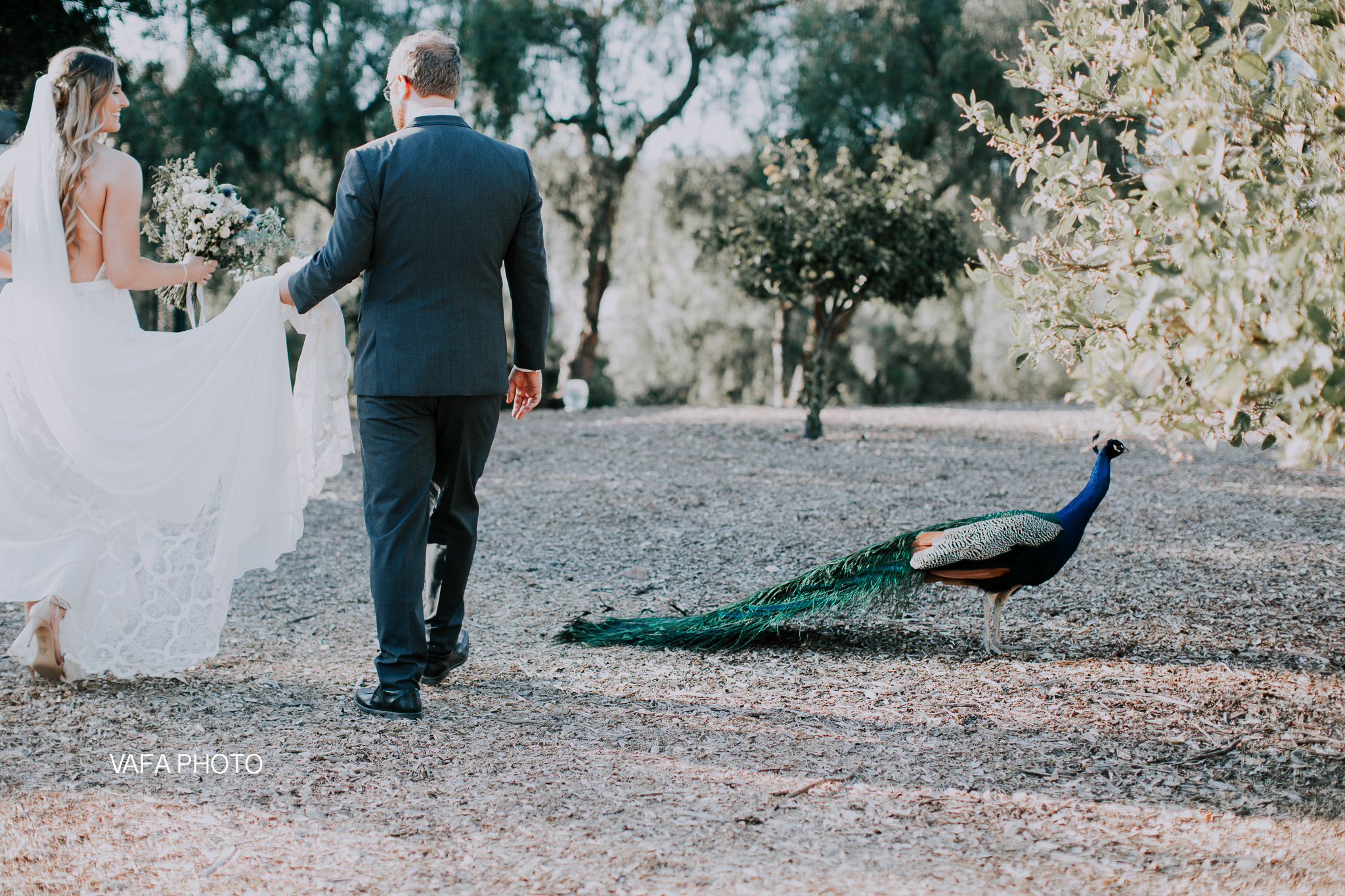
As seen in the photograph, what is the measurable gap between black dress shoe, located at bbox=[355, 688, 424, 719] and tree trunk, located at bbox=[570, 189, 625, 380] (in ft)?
39.3

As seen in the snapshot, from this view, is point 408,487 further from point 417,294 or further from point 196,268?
point 196,268

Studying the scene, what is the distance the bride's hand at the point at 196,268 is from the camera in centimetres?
345

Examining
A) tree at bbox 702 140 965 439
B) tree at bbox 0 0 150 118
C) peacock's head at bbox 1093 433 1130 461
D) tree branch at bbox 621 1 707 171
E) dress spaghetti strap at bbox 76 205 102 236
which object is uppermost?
tree branch at bbox 621 1 707 171

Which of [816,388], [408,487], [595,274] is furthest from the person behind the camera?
[595,274]

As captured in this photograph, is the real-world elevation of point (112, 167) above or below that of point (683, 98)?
below

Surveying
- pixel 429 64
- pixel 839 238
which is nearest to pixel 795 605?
pixel 429 64

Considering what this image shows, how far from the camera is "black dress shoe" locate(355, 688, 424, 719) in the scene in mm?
3100

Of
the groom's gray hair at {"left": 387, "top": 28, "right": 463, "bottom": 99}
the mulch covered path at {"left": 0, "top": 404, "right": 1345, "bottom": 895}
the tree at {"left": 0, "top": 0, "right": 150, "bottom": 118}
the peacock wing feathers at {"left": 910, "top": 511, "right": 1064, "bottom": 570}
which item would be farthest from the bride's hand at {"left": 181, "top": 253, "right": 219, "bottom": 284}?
the tree at {"left": 0, "top": 0, "right": 150, "bottom": 118}

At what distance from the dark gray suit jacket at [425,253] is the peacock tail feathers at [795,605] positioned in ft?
4.02

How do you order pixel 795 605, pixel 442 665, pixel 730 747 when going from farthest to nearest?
pixel 795 605 < pixel 442 665 < pixel 730 747

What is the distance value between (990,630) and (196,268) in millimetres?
3117

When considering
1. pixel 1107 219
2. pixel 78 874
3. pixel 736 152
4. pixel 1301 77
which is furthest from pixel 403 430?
pixel 736 152

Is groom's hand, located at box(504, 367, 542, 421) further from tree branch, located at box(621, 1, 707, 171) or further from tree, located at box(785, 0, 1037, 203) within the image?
tree branch, located at box(621, 1, 707, 171)

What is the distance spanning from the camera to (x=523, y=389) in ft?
11.3
